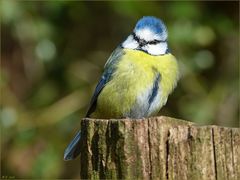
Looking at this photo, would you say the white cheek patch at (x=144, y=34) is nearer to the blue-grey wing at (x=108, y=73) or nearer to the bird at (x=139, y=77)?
the bird at (x=139, y=77)

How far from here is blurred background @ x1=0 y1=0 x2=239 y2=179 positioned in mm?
4656

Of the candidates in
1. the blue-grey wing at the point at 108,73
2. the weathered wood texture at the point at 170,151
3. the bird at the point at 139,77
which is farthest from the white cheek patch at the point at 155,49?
the weathered wood texture at the point at 170,151

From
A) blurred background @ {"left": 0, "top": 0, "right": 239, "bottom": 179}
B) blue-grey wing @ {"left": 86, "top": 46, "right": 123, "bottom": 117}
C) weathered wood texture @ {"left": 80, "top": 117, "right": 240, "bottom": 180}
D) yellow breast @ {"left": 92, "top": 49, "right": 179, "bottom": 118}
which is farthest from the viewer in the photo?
blurred background @ {"left": 0, "top": 0, "right": 239, "bottom": 179}

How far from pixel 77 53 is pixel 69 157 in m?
2.07

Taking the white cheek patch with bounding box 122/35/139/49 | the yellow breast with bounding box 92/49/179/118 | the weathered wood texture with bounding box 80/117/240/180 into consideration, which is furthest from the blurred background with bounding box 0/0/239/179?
the weathered wood texture with bounding box 80/117/240/180

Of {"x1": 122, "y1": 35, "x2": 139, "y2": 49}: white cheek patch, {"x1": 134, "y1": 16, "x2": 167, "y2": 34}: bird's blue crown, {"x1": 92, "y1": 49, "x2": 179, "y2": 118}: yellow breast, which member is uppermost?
{"x1": 134, "y1": 16, "x2": 167, "y2": 34}: bird's blue crown

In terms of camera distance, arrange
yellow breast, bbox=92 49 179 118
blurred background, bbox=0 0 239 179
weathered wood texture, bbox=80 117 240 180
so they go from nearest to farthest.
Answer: weathered wood texture, bbox=80 117 240 180 < yellow breast, bbox=92 49 179 118 < blurred background, bbox=0 0 239 179

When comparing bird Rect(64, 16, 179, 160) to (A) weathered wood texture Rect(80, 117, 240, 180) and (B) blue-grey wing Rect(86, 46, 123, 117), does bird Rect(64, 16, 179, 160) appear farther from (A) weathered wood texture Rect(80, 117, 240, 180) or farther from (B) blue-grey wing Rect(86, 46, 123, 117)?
(A) weathered wood texture Rect(80, 117, 240, 180)

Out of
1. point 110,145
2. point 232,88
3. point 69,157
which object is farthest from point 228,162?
point 232,88

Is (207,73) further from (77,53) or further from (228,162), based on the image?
(228,162)

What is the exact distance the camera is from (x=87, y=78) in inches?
196

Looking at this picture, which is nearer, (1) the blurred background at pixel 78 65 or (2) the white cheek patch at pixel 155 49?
(2) the white cheek patch at pixel 155 49

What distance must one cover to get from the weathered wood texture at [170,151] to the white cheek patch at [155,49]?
148 cm

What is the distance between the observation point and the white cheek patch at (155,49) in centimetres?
345
